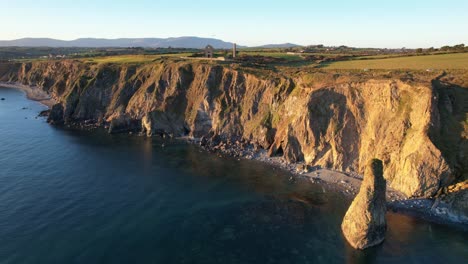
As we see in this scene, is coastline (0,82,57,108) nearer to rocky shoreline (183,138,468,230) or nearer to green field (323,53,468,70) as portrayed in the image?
rocky shoreline (183,138,468,230)

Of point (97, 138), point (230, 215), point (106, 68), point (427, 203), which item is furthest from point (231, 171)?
point (106, 68)

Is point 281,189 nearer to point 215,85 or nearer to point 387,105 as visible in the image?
point 387,105

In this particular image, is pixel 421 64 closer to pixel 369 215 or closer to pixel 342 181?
pixel 342 181

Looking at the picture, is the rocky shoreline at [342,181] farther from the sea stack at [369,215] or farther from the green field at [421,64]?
the green field at [421,64]

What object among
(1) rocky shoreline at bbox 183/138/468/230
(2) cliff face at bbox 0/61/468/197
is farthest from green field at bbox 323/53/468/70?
(1) rocky shoreline at bbox 183/138/468/230

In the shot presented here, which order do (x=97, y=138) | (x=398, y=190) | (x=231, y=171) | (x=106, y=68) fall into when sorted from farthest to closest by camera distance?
1. (x=106, y=68)
2. (x=97, y=138)
3. (x=231, y=171)
4. (x=398, y=190)

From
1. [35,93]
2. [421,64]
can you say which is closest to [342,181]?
[421,64]
